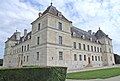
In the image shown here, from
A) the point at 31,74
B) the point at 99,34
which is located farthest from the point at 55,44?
the point at 99,34

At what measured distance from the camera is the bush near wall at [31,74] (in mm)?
6602

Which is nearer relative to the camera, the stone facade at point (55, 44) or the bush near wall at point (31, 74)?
the bush near wall at point (31, 74)

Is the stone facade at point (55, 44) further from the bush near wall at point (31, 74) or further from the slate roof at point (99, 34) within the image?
the bush near wall at point (31, 74)

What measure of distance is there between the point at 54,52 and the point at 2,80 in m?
15.5

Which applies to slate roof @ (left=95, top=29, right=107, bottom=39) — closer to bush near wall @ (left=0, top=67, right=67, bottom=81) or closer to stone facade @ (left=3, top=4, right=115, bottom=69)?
stone facade @ (left=3, top=4, right=115, bottom=69)

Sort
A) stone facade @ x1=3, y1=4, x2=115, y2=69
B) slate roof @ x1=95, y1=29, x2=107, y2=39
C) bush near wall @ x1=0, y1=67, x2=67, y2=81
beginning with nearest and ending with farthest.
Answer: bush near wall @ x1=0, y1=67, x2=67, y2=81 → stone facade @ x1=3, y1=4, x2=115, y2=69 → slate roof @ x1=95, y1=29, x2=107, y2=39

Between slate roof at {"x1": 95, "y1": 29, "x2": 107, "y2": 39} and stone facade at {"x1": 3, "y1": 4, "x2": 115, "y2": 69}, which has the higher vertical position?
slate roof at {"x1": 95, "y1": 29, "x2": 107, "y2": 39}

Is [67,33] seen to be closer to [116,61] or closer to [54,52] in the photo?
[54,52]

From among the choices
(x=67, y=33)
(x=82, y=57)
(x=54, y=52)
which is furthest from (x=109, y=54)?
(x=54, y=52)

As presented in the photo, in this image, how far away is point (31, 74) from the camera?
23.4ft

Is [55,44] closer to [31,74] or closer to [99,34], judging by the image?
[31,74]

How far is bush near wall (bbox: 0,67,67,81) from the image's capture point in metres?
6.60

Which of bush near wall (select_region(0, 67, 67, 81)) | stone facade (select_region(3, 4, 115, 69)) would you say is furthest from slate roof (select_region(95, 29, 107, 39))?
bush near wall (select_region(0, 67, 67, 81))

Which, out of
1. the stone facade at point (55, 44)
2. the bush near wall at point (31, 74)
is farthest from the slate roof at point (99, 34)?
the bush near wall at point (31, 74)
